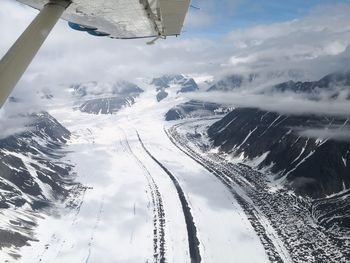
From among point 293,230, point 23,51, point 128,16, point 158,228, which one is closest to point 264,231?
point 293,230

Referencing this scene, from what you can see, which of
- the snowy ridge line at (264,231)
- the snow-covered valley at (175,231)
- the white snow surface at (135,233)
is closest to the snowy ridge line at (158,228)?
the snow-covered valley at (175,231)

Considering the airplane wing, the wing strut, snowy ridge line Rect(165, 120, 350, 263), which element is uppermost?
the airplane wing

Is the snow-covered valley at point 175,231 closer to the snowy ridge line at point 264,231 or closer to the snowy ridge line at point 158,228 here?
the snowy ridge line at point 264,231

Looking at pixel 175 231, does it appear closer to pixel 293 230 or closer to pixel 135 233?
pixel 135 233

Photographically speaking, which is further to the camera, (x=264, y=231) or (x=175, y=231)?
(x=264, y=231)

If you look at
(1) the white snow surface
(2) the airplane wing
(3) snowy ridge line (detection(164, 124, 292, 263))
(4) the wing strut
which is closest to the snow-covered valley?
(3) snowy ridge line (detection(164, 124, 292, 263))

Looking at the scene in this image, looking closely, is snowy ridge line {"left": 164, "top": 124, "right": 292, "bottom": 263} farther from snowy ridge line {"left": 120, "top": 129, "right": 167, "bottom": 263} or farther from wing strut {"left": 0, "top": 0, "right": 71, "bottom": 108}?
wing strut {"left": 0, "top": 0, "right": 71, "bottom": 108}
